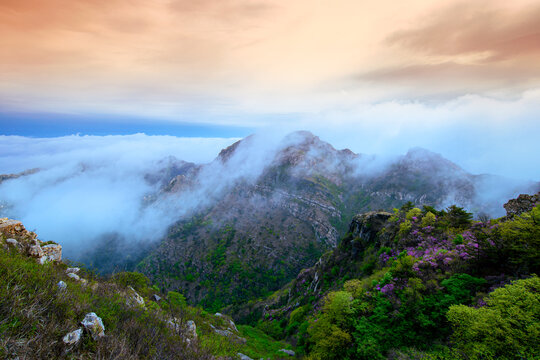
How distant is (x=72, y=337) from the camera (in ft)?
26.7

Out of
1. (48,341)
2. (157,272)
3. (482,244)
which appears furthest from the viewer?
(157,272)

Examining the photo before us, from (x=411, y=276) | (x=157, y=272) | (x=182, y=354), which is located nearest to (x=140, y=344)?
(x=182, y=354)

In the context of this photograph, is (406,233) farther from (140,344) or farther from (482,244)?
(140,344)

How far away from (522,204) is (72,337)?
46.3 meters

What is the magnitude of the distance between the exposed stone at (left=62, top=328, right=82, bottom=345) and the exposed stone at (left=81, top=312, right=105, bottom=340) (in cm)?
61

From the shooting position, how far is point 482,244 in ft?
72.4

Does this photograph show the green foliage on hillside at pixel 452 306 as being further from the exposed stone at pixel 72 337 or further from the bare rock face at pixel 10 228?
the bare rock face at pixel 10 228

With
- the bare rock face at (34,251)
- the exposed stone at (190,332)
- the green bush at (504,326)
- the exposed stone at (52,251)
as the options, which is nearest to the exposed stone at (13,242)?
the bare rock face at (34,251)

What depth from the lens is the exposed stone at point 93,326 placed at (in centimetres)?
896

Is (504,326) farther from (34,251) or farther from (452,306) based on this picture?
(34,251)

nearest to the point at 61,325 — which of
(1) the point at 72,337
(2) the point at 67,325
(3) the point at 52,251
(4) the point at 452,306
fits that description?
(2) the point at 67,325

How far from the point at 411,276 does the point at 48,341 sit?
30.0 metres

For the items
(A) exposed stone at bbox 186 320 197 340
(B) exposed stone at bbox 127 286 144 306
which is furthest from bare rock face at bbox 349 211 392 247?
(B) exposed stone at bbox 127 286 144 306

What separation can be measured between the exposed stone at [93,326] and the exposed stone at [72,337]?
1.99ft
